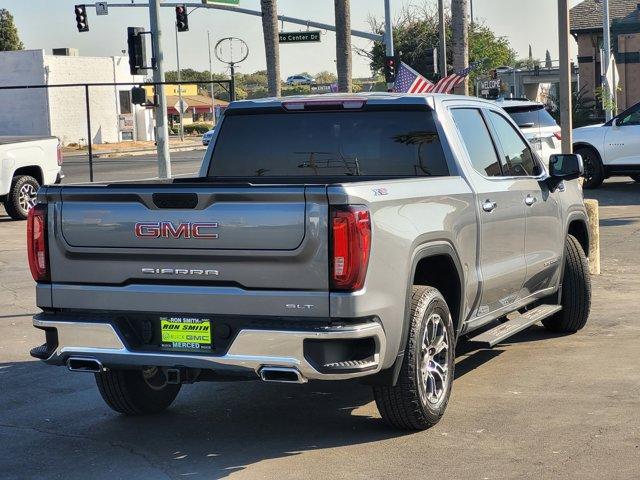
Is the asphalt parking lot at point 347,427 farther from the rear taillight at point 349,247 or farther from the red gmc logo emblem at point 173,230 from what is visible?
the red gmc logo emblem at point 173,230

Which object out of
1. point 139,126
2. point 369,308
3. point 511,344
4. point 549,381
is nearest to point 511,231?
point 549,381

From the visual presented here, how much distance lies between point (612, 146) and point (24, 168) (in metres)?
11.5

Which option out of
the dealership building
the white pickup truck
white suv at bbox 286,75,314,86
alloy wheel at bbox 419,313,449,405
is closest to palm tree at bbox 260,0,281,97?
the white pickup truck

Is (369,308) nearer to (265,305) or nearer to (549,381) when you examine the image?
(265,305)

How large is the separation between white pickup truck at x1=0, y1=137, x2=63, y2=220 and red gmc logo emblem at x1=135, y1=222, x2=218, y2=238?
50.2ft

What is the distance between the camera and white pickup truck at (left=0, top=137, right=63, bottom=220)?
2089 centimetres

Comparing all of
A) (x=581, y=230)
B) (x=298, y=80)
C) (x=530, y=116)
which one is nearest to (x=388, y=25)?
(x=530, y=116)

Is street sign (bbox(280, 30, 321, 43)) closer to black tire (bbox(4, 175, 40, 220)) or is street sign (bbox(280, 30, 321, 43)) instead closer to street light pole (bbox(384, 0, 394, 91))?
street light pole (bbox(384, 0, 394, 91))

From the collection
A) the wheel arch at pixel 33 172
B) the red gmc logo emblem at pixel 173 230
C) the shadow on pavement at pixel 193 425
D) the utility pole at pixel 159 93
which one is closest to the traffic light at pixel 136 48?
the utility pole at pixel 159 93

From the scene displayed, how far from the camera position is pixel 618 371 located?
816 cm

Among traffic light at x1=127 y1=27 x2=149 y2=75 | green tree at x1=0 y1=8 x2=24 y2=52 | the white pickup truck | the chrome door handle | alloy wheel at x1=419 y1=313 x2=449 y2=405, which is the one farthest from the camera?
green tree at x1=0 y1=8 x2=24 y2=52

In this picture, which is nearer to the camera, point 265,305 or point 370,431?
point 265,305

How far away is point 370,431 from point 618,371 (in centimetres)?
226

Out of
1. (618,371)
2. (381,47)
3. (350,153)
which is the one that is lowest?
(618,371)
